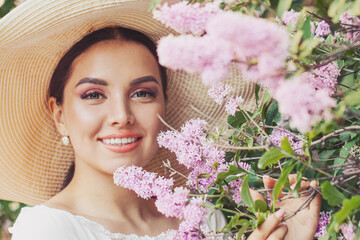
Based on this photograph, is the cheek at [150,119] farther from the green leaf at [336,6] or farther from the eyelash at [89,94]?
the green leaf at [336,6]

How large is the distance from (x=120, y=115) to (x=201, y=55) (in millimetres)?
854

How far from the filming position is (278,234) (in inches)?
45.4

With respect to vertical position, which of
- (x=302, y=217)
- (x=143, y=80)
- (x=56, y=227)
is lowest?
(x=56, y=227)

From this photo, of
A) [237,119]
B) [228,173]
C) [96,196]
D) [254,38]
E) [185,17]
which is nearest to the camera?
[254,38]

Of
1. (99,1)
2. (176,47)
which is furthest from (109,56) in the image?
(176,47)

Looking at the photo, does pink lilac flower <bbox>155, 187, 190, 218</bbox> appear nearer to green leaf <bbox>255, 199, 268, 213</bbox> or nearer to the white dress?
green leaf <bbox>255, 199, 268, 213</bbox>

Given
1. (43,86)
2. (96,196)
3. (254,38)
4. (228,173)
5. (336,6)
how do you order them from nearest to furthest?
1. (254,38)
2. (336,6)
3. (228,173)
4. (96,196)
5. (43,86)

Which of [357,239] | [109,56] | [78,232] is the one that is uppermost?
[109,56]

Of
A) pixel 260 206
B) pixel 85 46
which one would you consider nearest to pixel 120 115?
pixel 85 46

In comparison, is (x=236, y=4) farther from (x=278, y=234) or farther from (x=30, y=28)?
(x=30, y=28)

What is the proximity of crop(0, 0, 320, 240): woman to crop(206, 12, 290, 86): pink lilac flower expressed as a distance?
85 centimetres

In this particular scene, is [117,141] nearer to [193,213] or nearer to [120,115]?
[120,115]

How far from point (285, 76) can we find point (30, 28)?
0.95 m

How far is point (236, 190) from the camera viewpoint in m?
1.28
